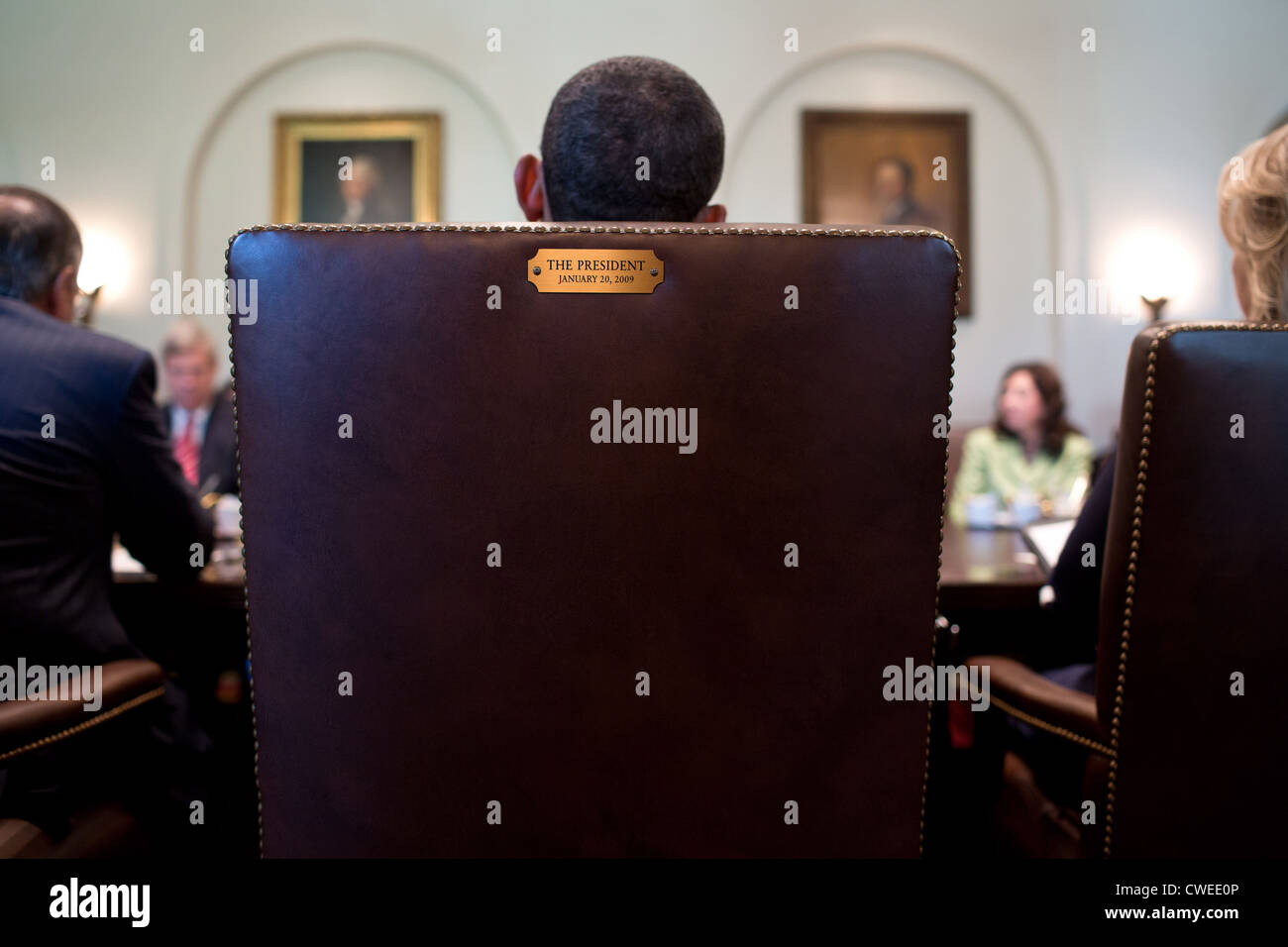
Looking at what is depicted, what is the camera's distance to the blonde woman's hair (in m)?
1.29

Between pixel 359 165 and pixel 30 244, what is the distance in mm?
3888

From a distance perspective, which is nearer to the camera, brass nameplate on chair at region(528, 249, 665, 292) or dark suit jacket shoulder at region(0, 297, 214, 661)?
brass nameplate on chair at region(528, 249, 665, 292)

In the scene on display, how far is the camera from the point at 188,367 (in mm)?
4160

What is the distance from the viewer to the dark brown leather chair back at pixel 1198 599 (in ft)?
3.23

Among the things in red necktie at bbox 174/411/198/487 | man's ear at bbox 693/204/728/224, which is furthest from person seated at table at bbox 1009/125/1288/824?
Answer: red necktie at bbox 174/411/198/487

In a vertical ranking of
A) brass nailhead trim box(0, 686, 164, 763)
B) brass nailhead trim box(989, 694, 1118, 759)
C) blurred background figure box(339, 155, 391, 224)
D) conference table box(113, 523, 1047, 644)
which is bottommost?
brass nailhead trim box(0, 686, 164, 763)

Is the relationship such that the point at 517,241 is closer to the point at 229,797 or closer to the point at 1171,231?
the point at 229,797

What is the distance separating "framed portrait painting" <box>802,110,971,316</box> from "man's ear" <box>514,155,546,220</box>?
4.23 m

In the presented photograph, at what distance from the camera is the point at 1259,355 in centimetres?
98

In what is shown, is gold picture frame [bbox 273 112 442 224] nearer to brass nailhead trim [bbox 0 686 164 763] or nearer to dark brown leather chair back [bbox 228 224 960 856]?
brass nailhead trim [bbox 0 686 164 763]

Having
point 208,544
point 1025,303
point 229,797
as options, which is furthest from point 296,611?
point 1025,303

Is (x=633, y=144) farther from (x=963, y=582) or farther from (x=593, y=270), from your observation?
(x=963, y=582)

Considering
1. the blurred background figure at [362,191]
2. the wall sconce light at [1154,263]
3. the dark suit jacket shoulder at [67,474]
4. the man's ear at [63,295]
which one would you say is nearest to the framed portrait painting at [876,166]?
the wall sconce light at [1154,263]
